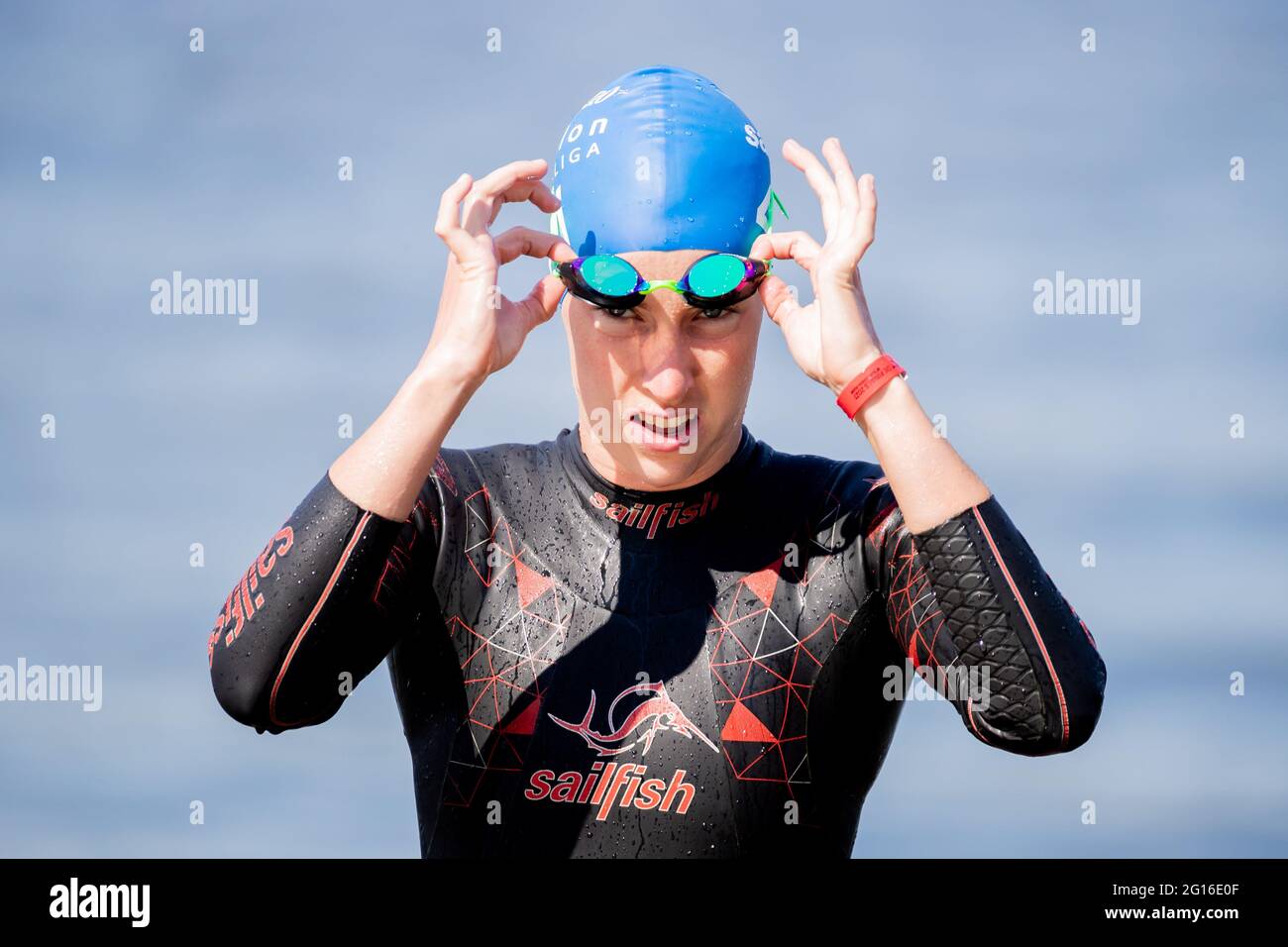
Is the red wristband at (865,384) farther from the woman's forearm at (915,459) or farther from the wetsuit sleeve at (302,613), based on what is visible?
the wetsuit sleeve at (302,613)

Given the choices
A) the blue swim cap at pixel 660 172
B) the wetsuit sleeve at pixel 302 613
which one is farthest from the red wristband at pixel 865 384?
the wetsuit sleeve at pixel 302 613

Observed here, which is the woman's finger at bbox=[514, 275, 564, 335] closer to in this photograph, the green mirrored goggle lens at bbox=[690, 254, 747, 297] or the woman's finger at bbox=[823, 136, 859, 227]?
the green mirrored goggle lens at bbox=[690, 254, 747, 297]

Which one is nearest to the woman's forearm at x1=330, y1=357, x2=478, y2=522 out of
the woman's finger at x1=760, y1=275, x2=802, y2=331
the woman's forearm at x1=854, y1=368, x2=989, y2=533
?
the woman's finger at x1=760, y1=275, x2=802, y2=331

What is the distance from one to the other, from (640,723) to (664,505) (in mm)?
752

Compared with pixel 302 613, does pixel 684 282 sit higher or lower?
higher

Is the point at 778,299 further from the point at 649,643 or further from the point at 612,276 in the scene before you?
the point at 649,643

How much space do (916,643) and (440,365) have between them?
1671 millimetres

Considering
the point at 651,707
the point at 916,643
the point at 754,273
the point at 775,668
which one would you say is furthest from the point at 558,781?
the point at 754,273

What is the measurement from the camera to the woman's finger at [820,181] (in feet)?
20.0

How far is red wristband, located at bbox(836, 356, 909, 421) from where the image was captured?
592 centimetres

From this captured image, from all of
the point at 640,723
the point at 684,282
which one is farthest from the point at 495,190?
the point at 640,723

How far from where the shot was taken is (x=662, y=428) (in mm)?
6297

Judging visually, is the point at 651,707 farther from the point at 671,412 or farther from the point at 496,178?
the point at 496,178
